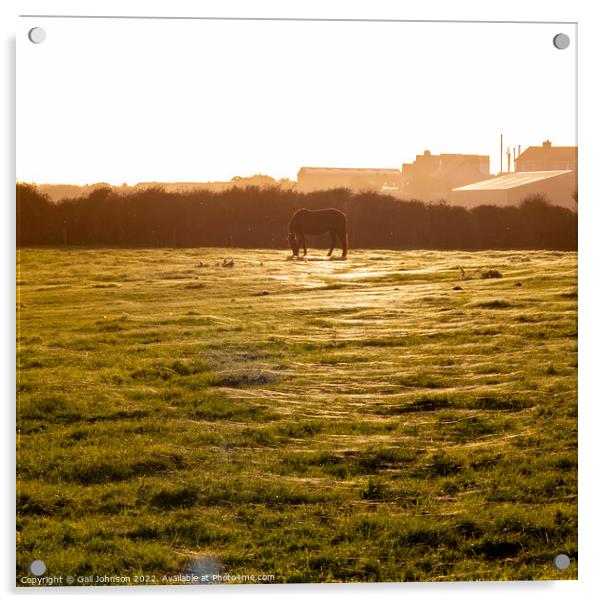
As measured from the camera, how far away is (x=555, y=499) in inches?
174

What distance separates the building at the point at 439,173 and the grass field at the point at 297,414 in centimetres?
38

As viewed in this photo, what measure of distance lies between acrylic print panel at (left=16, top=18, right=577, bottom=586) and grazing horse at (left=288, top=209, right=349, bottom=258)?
0.09 feet

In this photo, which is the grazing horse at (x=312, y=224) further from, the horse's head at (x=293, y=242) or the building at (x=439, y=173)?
the building at (x=439, y=173)

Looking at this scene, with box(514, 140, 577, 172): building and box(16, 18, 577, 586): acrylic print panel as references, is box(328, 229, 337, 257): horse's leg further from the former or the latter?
box(514, 140, 577, 172): building

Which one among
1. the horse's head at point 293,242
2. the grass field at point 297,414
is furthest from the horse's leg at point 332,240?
the horse's head at point 293,242

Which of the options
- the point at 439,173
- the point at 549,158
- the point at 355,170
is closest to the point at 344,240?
the point at 355,170

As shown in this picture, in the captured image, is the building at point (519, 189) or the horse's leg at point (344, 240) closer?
the building at point (519, 189)

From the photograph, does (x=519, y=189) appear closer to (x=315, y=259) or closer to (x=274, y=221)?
(x=315, y=259)

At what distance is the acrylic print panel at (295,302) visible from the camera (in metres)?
4.24

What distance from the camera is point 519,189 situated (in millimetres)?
4809

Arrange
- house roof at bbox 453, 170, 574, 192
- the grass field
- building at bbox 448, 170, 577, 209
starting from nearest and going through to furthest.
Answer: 1. the grass field
2. building at bbox 448, 170, 577, 209
3. house roof at bbox 453, 170, 574, 192

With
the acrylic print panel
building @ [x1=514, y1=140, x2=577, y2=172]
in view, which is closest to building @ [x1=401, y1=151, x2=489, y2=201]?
the acrylic print panel

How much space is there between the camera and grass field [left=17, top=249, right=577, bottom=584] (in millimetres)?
4215

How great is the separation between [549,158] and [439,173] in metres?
0.65
